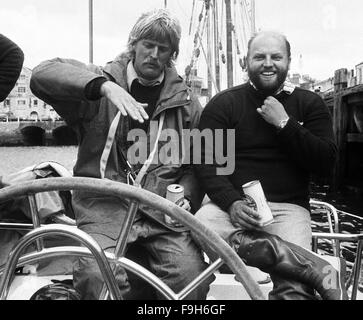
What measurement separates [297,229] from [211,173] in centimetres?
61

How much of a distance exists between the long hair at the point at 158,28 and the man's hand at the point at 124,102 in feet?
1.88

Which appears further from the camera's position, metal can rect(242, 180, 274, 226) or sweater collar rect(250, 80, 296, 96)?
sweater collar rect(250, 80, 296, 96)

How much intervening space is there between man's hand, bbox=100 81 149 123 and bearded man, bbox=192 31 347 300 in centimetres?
79

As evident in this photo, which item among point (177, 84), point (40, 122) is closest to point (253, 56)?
point (177, 84)

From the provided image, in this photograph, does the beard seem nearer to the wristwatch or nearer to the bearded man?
the bearded man

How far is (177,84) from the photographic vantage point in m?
2.96

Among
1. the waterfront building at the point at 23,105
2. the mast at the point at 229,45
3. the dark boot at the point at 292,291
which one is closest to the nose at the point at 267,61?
the dark boot at the point at 292,291

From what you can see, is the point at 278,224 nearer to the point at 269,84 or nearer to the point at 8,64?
the point at 269,84

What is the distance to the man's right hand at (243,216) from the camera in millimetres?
2506

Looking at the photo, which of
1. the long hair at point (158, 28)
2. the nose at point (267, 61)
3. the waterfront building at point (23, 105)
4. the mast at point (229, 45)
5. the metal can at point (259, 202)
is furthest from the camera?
the waterfront building at point (23, 105)

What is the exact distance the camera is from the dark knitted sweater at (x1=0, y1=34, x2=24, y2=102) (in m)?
3.32

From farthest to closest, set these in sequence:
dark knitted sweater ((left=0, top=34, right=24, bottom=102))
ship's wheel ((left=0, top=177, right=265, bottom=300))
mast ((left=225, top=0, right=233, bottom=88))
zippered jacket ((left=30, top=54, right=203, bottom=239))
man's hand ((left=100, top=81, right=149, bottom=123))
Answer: mast ((left=225, top=0, right=233, bottom=88)) < dark knitted sweater ((left=0, top=34, right=24, bottom=102)) < zippered jacket ((left=30, top=54, right=203, bottom=239)) < man's hand ((left=100, top=81, right=149, bottom=123)) < ship's wheel ((left=0, top=177, right=265, bottom=300))

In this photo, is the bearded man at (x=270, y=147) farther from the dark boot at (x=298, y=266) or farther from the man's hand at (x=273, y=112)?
the dark boot at (x=298, y=266)

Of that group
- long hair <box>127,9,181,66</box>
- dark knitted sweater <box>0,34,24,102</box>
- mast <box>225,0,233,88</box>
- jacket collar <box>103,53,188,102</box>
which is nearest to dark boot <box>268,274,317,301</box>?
jacket collar <box>103,53,188,102</box>
